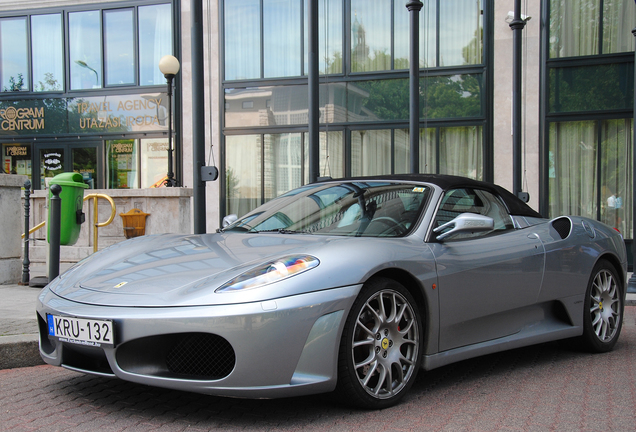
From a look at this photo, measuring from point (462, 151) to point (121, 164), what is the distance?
916cm

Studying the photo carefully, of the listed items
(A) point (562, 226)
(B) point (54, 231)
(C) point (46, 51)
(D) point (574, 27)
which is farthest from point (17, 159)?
(A) point (562, 226)

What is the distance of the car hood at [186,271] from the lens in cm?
299

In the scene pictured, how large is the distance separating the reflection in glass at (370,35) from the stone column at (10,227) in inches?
384

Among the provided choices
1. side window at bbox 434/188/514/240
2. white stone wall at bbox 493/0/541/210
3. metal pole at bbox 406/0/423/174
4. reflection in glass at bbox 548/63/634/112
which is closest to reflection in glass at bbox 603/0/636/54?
reflection in glass at bbox 548/63/634/112

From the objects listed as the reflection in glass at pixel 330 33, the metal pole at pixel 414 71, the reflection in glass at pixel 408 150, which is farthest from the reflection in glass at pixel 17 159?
the metal pole at pixel 414 71

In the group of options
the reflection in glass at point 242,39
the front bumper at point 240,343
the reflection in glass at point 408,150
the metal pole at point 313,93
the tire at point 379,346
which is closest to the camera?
the front bumper at point 240,343

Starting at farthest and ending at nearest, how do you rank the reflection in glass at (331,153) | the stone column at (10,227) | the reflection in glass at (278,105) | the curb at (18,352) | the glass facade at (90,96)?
1. the glass facade at (90,96)
2. the reflection in glass at (331,153)
3. the reflection in glass at (278,105)
4. the stone column at (10,227)
5. the curb at (18,352)

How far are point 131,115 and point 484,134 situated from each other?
30.8 feet

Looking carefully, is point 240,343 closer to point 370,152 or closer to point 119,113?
point 370,152

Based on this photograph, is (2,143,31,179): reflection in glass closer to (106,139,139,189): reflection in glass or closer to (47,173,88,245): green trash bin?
(106,139,139,189): reflection in glass

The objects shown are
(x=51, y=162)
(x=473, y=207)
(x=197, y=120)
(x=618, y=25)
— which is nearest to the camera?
(x=473, y=207)

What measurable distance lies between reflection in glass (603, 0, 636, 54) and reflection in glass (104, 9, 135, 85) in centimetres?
1206

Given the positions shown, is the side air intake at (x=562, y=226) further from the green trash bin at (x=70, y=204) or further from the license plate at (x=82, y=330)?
the green trash bin at (x=70, y=204)

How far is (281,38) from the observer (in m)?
16.6
